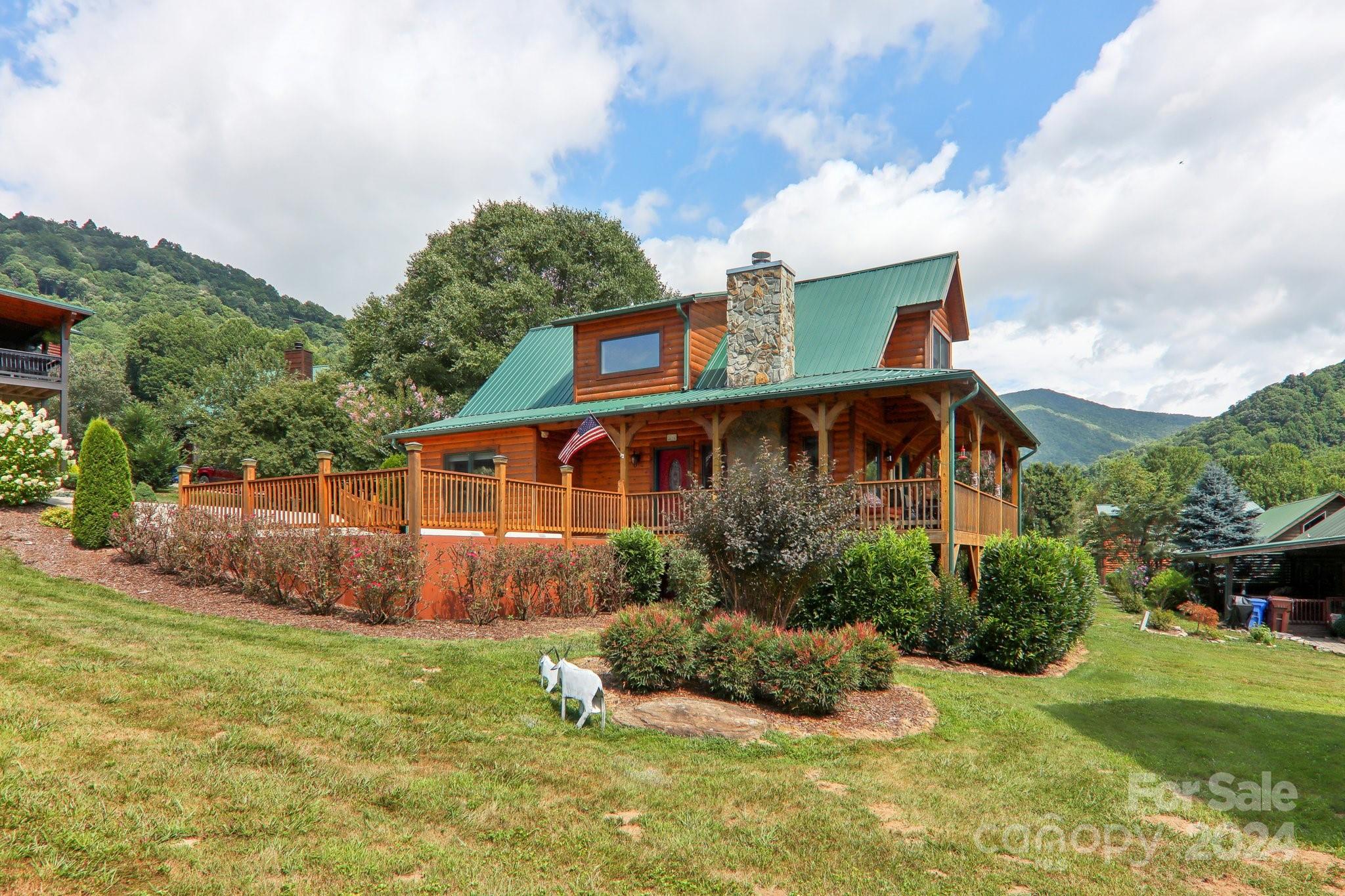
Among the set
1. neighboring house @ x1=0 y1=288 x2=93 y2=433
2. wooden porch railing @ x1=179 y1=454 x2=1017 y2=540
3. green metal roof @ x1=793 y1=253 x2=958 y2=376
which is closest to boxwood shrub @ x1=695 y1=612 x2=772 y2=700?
wooden porch railing @ x1=179 y1=454 x2=1017 y2=540

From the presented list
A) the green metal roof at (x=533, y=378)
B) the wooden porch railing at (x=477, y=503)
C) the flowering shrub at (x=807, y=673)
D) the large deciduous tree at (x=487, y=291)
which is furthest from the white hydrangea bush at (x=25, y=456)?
the flowering shrub at (x=807, y=673)

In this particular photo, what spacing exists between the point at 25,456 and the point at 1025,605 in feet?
66.4

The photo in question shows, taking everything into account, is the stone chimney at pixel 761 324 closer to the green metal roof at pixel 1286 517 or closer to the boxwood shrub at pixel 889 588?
the boxwood shrub at pixel 889 588

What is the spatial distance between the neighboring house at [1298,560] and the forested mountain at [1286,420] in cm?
6054

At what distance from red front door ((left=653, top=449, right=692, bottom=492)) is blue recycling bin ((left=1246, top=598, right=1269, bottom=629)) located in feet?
55.4

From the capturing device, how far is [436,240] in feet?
119

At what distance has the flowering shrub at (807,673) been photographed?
7629mm

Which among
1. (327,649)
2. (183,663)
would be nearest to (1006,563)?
(327,649)

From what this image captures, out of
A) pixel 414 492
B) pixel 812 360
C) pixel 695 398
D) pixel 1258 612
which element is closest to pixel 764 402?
pixel 695 398

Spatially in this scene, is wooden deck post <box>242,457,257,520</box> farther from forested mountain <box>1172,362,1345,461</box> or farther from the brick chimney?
forested mountain <box>1172,362,1345,461</box>

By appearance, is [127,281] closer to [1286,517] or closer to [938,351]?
[938,351]

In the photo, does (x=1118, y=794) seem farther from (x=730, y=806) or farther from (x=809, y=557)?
(x=809, y=557)

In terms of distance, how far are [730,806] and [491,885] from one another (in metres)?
1.91

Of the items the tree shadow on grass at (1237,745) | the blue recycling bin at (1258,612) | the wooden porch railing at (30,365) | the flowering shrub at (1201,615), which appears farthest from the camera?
the wooden porch railing at (30,365)
